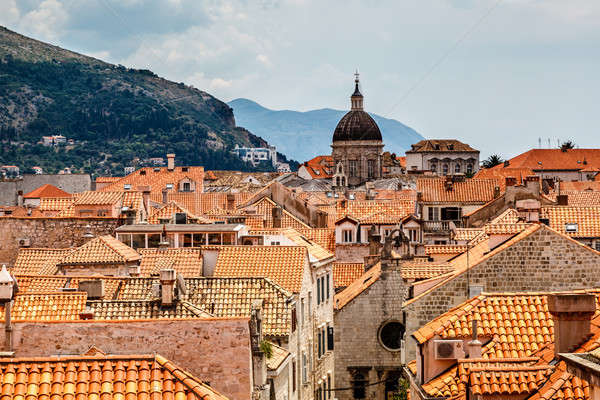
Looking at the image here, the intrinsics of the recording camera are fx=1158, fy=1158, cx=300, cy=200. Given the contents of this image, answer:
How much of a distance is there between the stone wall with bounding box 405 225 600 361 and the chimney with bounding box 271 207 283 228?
124ft

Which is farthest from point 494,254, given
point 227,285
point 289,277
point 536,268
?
point 289,277

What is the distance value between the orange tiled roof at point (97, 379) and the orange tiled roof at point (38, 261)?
77.4 feet

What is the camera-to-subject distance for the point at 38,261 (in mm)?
40594

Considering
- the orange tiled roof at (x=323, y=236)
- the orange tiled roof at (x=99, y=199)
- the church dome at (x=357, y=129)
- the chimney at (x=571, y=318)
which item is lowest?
the chimney at (x=571, y=318)

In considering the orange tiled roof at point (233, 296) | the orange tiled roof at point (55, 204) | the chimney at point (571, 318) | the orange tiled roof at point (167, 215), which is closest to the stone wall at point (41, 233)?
the orange tiled roof at point (167, 215)

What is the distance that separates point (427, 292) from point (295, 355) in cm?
733

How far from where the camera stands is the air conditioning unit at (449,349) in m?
21.6

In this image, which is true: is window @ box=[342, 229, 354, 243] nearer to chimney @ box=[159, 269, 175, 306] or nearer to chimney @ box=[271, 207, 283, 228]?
chimney @ box=[271, 207, 283, 228]

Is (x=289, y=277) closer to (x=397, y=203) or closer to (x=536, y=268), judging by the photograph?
(x=536, y=268)

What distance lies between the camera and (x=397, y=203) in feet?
279

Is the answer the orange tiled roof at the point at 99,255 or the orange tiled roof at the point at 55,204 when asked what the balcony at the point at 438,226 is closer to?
the orange tiled roof at the point at 55,204

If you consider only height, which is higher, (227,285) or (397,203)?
(397,203)

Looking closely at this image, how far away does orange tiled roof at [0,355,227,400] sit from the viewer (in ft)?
49.6

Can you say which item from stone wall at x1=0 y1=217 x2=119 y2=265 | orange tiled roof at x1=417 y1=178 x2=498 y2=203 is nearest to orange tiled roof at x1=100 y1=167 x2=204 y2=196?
orange tiled roof at x1=417 y1=178 x2=498 y2=203
